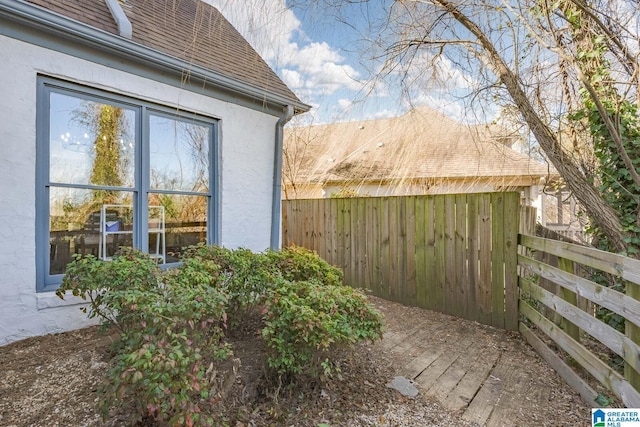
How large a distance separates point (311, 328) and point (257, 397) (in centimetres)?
67

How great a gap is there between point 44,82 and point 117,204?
1240mm

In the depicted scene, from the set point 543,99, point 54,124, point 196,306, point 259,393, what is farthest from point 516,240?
point 54,124

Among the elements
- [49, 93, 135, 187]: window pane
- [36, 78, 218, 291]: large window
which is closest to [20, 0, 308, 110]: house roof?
[36, 78, 218, 291]: large window

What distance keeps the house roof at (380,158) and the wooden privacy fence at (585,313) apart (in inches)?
145

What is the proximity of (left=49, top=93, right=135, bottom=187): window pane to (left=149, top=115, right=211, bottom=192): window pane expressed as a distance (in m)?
0.26

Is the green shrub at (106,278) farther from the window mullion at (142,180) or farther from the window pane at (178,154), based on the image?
the window pane at (178,154)

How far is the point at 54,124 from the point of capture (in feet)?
10.4

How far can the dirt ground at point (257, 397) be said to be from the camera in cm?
198

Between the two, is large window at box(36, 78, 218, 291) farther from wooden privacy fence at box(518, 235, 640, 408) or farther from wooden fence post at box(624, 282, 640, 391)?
wooden fence post at box(624, 282, 640, 391)

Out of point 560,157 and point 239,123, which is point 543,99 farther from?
point 239,123

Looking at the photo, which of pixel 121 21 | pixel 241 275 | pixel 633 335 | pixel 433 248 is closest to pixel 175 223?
pixel 241 275

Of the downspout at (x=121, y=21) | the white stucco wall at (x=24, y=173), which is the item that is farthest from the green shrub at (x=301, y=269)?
the downspout at (x=121, y=21)

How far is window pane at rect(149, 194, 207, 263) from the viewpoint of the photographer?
12.8ft

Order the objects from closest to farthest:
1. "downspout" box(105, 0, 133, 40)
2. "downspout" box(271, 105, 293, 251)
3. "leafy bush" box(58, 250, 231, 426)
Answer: "leafy bush" box(58, 250, 231, 426) → "downspout" box(105, 0, 133, 40) → "downspout" box(271, 105, 293, 251)
